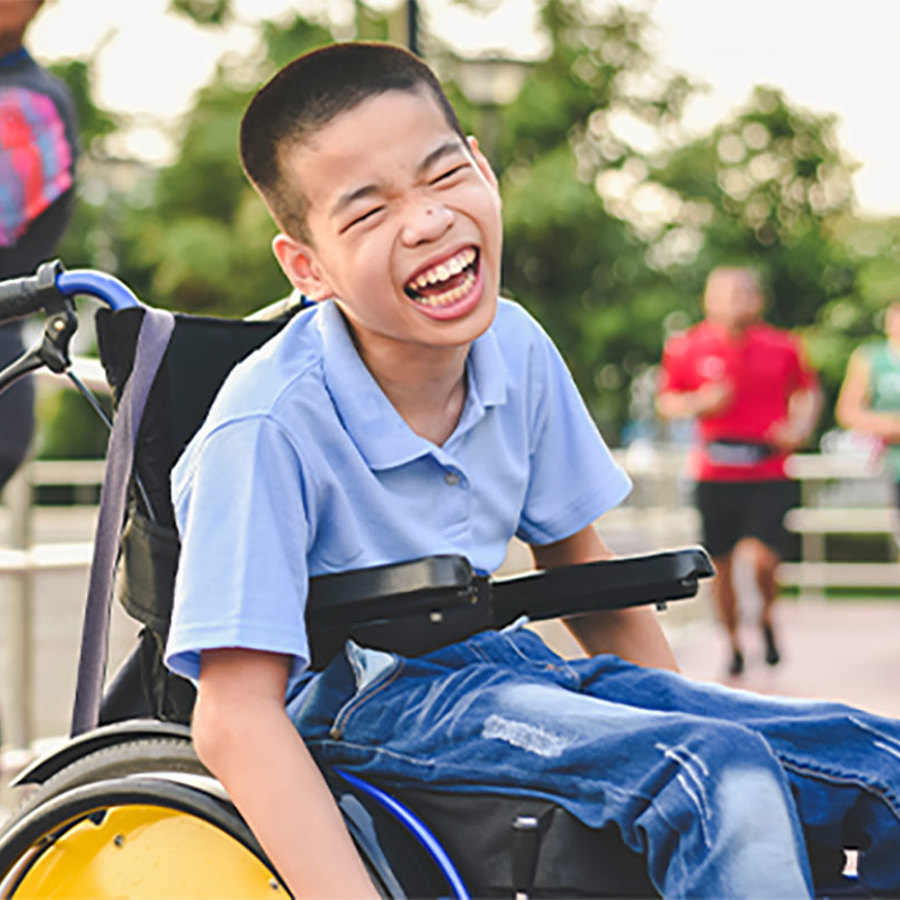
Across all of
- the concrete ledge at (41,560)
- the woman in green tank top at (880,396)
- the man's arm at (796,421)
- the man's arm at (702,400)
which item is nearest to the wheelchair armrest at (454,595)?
the concrete ledge at (41,560)

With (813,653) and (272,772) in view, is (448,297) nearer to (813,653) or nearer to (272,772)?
(272,772)

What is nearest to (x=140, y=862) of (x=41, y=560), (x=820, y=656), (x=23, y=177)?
(x=23, y=177)

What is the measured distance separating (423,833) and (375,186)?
2.21 ft

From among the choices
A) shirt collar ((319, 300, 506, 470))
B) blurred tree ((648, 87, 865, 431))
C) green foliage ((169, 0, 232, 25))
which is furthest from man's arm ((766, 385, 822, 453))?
green foliage ((169, 0, 232, 25))

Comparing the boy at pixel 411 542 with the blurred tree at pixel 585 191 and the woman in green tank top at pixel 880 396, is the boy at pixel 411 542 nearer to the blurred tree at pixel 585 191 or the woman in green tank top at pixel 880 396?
the woman in green tank top at pixel 880 396

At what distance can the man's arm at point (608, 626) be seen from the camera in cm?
193

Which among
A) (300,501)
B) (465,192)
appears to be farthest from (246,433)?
(465,192)

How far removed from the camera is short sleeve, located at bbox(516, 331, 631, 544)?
190 centimetres

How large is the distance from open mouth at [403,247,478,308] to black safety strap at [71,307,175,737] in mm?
319

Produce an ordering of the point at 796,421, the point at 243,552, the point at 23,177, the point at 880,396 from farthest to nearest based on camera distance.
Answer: the point at 796,421, the point at 880,396, the point at 23,177, the point at 243,552

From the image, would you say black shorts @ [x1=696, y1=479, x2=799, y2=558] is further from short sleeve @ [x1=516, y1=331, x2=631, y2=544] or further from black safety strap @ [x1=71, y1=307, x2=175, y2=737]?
black safety strap @ [x1=71, y1=307, x2=175, y2=737]

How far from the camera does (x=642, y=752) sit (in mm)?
1371

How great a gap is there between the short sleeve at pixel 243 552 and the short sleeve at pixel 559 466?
1.44 ft

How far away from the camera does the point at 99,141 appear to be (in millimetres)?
23297
